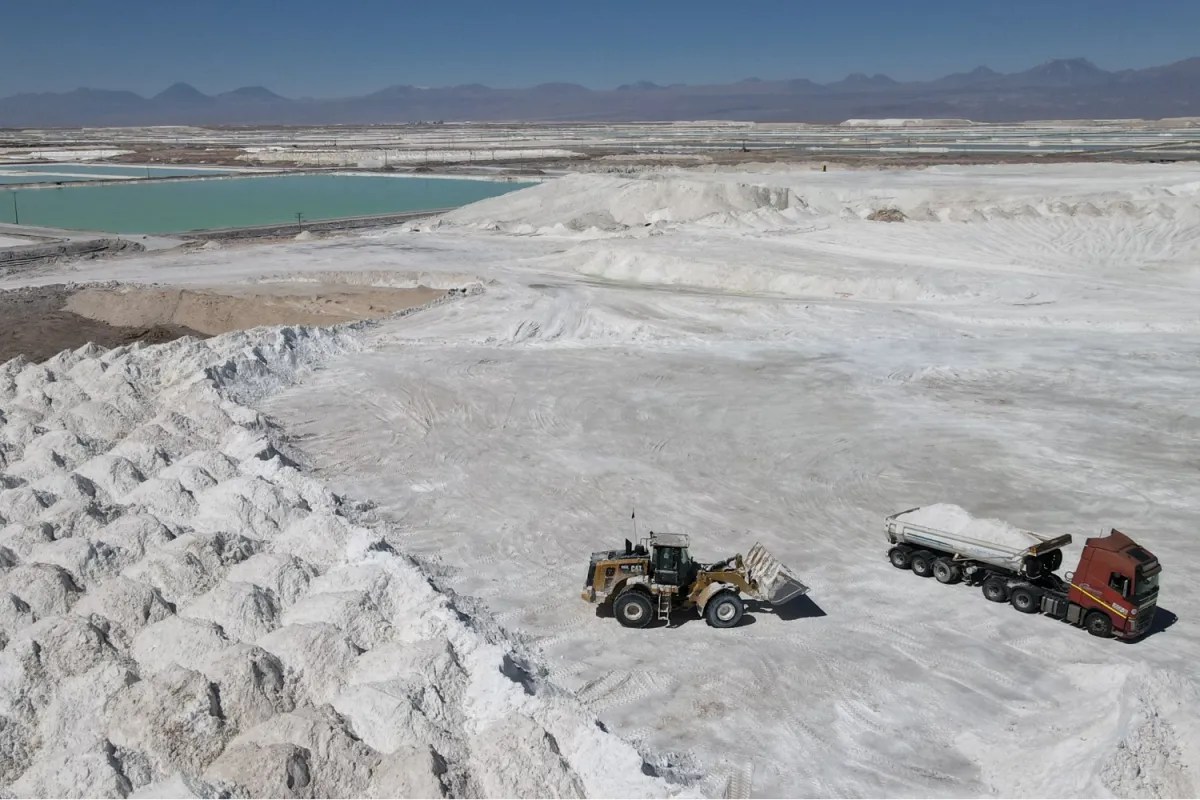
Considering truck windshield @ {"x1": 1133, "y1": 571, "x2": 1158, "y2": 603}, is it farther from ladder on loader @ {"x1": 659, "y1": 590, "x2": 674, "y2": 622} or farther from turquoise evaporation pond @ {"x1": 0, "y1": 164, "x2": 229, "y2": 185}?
turquoise evaporation pond @ {"x1": 0, "y1": 164, "x2": 229, "y2": 185}

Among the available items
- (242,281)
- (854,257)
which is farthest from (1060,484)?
(242,281)

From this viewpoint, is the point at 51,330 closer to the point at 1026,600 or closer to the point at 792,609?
the point at 792,609

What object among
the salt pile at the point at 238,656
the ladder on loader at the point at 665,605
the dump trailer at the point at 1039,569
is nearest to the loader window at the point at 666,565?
the ladder on loader at the point at 665,605

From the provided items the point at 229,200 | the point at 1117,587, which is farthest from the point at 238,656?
the point at 229,200

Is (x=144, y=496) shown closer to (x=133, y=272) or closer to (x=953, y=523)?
(x=953, y=523)

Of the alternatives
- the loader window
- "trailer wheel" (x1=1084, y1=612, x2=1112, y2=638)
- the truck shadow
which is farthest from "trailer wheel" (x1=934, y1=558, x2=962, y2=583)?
the loader window

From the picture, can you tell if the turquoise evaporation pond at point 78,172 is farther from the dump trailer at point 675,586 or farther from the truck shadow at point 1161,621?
the truck shadow at point 1161,621

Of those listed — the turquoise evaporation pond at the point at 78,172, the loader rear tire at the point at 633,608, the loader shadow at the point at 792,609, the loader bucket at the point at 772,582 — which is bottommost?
the loader shadow at the point at 792,609
